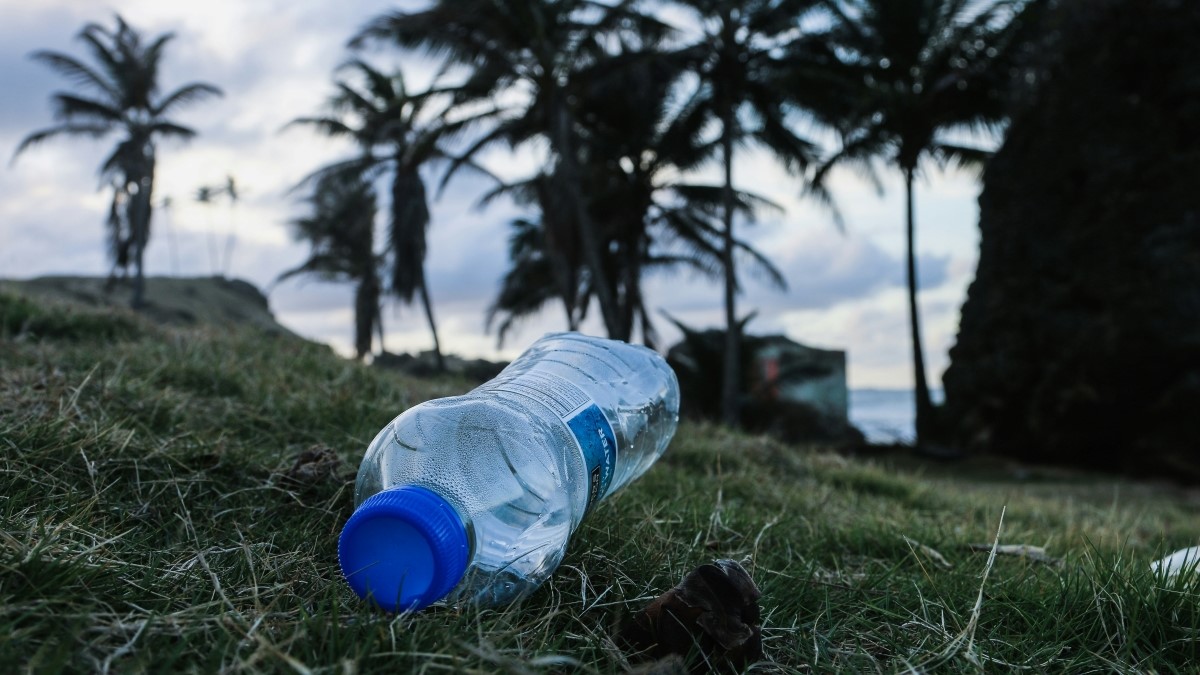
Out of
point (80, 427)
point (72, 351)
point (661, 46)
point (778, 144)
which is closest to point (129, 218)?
point (661, 46)

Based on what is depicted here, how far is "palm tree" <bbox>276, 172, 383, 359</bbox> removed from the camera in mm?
30422

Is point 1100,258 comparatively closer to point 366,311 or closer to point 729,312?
point 729,312

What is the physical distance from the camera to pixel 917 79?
18609 millimetres

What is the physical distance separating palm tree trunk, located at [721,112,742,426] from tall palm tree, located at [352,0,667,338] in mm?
2239

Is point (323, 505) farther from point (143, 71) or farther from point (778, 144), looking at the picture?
point (143, 71)

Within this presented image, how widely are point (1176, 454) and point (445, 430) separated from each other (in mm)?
11945

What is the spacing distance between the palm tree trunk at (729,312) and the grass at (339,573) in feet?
41.4

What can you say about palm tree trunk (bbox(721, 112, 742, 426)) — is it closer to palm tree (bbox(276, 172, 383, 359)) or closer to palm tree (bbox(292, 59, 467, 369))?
palm tree (bbox(292, 59, 467, 369))

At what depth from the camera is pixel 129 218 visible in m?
26.0

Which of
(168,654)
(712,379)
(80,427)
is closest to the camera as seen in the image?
(168,654)

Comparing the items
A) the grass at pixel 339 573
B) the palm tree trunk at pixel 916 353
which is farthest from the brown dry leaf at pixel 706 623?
the palm tree trunk at pixel 916 353

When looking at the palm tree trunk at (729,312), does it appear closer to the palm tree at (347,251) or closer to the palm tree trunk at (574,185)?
the palm tree trunk at (574,185)

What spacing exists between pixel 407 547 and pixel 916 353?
59.8 feet

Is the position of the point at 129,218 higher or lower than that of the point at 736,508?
higher
